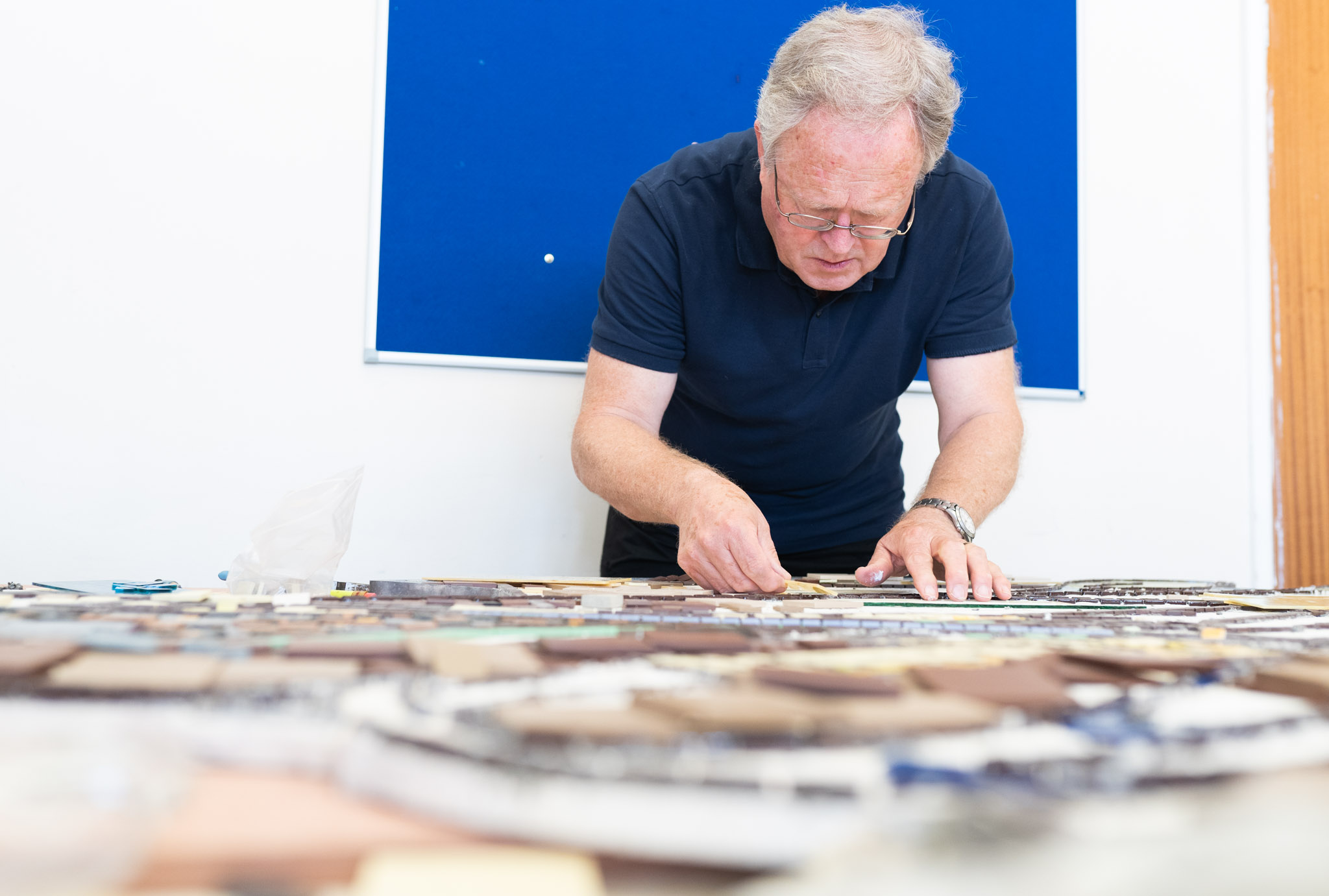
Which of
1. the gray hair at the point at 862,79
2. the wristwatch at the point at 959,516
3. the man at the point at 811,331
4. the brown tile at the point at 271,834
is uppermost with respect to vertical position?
the gray hair at the point at 862,79

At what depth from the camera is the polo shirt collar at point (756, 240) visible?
1.52 meters

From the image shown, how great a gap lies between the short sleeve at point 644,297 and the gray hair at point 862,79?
0.75 feet

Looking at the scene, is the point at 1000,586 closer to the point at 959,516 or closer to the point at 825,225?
the point at 959,516

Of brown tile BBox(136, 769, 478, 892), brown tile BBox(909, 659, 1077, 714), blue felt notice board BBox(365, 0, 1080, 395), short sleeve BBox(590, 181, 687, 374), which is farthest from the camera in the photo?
blue felt notice board BBox(365, 0, 1080, 395)

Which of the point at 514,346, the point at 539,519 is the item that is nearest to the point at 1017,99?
the point at 514,346

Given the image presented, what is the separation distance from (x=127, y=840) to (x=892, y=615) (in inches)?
26.2

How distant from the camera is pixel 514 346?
7.07 ft

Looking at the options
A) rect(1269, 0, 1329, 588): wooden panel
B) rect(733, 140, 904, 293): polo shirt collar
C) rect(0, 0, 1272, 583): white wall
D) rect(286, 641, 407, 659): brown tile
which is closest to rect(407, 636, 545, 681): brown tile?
rect(286, 641, 407, 659): brown tile

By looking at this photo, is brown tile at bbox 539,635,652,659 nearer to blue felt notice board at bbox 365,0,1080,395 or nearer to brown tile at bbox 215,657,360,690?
brown tile at bbox 215,657,360,690

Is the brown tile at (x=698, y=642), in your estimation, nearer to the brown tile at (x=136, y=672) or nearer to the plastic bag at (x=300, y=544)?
the brown tile at (x=136, y=672)

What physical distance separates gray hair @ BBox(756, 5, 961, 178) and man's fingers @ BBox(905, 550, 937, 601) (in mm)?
586

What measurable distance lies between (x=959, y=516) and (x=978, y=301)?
461 millimetres

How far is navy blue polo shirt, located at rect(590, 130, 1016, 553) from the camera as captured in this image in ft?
5.01

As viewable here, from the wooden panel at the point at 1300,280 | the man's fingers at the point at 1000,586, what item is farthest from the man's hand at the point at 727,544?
the wooden panel at the point at 1300,280
